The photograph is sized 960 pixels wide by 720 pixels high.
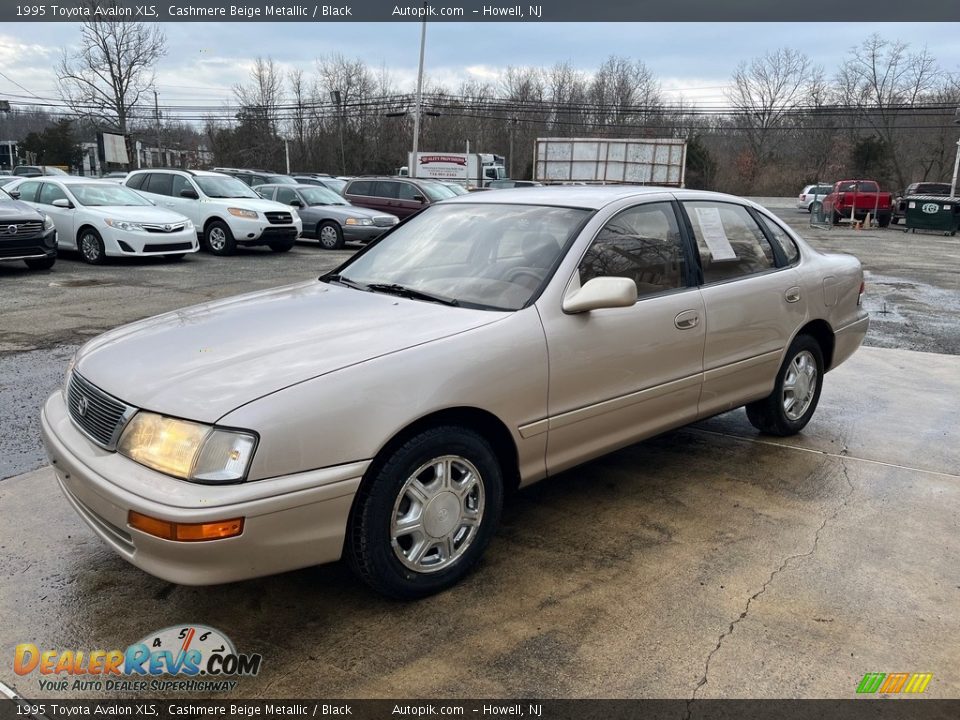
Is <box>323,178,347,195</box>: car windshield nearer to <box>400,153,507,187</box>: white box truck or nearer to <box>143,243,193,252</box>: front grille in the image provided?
<box>143,243,193,252</box>: front grille

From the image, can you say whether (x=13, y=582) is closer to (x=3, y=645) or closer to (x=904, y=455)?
(x=3, y=645)

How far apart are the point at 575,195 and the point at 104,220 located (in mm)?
11048

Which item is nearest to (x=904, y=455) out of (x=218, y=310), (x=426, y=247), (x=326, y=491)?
(x=426, y=247)

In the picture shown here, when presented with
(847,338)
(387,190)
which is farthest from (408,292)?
(387,190)

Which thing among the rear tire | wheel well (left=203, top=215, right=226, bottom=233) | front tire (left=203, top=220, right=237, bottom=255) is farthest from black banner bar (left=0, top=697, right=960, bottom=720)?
wheel well (left=203, top=215, right=226, bottom=233)

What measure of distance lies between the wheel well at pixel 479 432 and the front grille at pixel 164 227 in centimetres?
1133

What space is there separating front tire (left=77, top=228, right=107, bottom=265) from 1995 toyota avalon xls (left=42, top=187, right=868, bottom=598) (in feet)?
33.8

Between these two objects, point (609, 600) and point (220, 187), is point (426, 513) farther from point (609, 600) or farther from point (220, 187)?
point (220, 187)

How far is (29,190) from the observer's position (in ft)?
44.4

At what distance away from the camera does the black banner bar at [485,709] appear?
2285mm

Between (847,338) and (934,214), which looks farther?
(934,214)

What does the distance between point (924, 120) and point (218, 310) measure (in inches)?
2412

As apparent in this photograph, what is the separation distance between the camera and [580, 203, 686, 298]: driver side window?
3521mm

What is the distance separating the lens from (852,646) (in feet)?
8.69
